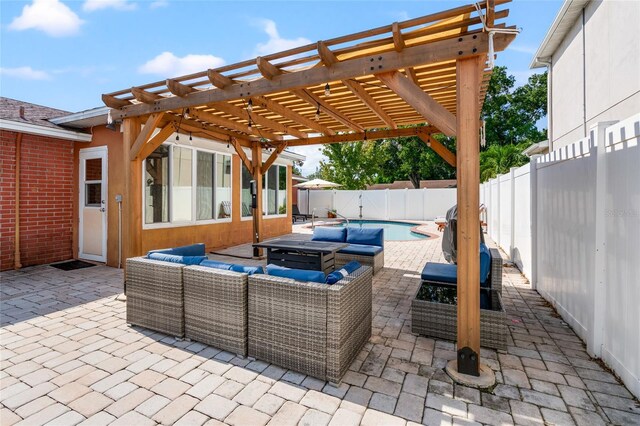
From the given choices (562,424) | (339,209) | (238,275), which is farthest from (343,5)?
(339,209)

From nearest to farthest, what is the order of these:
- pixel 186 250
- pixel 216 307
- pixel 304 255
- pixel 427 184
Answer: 1. pixel 216 307
2. pixel 186 250
3. pixel 304 255
4. pixel 427 184

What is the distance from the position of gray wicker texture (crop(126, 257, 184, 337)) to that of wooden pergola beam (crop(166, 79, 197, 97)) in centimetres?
231

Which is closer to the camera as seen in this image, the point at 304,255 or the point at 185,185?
the point at 304,255

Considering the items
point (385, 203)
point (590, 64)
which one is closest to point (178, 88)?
point (590, 64)

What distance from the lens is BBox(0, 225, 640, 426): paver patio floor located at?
2119 millimetres

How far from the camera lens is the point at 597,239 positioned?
9.16 feet

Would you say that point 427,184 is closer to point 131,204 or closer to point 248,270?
point 131,204

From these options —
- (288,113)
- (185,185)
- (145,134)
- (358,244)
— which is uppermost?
(288,113)

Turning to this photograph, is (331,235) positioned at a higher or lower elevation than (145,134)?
lower

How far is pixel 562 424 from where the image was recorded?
203 centimetres

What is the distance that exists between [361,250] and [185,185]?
4.69 metres

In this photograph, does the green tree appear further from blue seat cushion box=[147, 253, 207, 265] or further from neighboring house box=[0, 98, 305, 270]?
blue seat cushion box=[147, 253, 207, 265]

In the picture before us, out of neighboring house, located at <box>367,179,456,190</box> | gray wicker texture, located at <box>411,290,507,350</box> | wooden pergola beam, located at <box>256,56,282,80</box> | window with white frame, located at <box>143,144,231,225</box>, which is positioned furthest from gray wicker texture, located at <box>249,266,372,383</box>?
neighboring house, located at <box>367,179,456,190</box>

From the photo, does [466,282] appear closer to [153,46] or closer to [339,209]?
[153,46]
